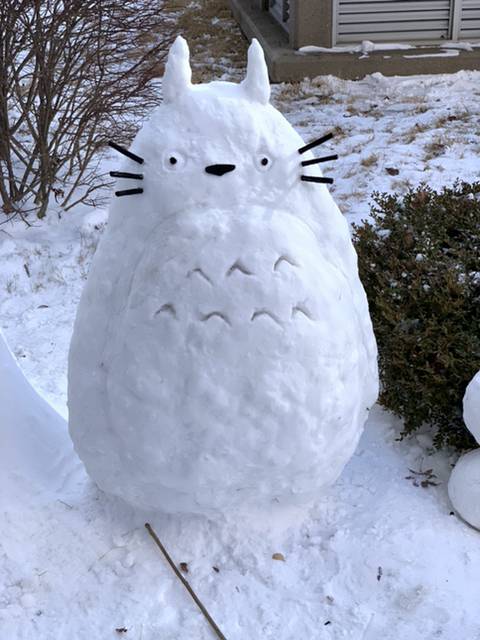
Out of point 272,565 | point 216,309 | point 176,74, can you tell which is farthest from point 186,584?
point 176,74

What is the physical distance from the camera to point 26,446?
115 inches

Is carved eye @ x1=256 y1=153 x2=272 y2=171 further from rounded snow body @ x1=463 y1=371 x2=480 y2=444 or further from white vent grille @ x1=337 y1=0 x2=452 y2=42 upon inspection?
white vent grille @ x1=337 y1=0 x2=452 y2=42

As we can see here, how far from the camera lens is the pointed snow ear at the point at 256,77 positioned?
2.19 meters

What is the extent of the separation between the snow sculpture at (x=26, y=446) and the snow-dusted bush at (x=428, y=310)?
1.32 meters

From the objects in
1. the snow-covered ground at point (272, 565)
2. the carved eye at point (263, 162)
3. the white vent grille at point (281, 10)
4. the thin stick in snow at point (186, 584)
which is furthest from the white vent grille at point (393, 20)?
the thin stick in snow at point (186, 584)

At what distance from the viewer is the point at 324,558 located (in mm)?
2666

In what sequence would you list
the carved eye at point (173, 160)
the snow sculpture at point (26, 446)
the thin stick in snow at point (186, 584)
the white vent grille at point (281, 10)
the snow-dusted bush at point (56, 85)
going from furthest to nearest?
the white vent grille at point (281, 10) < the snow-dusted bush at point (56, 85) < the snow sculpture at point (26, 446) < the thin stick in snow at point (186, 584) < the carved eye at point (173, 160)

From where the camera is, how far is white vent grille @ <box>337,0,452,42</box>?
913cm

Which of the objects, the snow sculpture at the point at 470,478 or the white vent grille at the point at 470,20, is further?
the white vent grille at the point at 470,20

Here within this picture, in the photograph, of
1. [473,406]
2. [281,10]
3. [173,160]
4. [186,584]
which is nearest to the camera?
[173,160]

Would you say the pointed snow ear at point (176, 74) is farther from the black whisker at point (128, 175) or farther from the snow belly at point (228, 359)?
the snow belly at point (228, 359)

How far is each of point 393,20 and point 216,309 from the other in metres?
7.99

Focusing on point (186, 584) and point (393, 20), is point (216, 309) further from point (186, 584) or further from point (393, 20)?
point (393, 20)

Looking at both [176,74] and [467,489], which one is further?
[467,489]
